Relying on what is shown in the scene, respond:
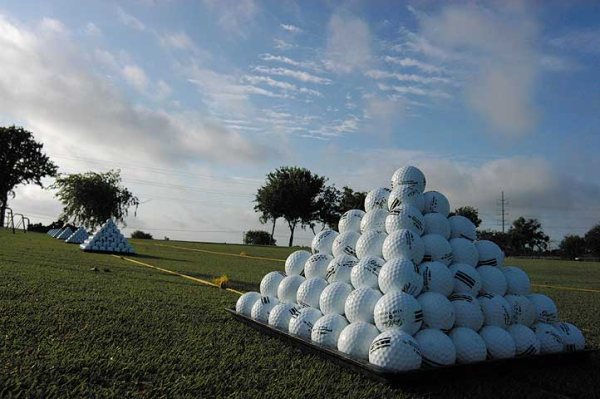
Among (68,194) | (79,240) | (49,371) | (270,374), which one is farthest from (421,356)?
(68,194)

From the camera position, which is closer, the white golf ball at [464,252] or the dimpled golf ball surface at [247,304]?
the white golf ball at [464,252]

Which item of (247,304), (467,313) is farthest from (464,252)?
(247,304)

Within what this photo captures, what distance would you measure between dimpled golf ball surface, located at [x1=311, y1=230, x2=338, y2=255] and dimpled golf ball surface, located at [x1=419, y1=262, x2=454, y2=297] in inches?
50.9

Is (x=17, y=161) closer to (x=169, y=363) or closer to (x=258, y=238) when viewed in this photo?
(x=258, y=238)

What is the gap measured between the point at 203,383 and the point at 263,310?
5.86 feet

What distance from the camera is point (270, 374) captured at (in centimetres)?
315

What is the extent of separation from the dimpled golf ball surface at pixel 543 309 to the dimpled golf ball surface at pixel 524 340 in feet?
1.35

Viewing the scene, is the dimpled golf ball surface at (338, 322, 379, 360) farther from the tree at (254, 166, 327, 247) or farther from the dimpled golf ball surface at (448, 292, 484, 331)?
the tree at (254, 166, 327, 247)

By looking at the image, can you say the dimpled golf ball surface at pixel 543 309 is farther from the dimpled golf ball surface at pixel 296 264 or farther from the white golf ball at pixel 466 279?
the dimpled golf ball surface at pixel 296 264

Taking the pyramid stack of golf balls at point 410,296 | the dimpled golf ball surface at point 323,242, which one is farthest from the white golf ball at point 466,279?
the dimpled golf ball surface at point 323,242

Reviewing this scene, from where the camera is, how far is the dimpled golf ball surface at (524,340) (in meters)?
3.79

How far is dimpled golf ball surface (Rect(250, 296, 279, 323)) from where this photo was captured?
461 centimetres

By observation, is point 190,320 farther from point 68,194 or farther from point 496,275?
point 68,194

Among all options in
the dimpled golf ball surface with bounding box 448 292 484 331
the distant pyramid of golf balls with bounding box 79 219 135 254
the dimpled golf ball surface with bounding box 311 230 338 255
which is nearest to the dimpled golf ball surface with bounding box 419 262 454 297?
the dimpled golf ball surface with bounding box 448 292 484 331
